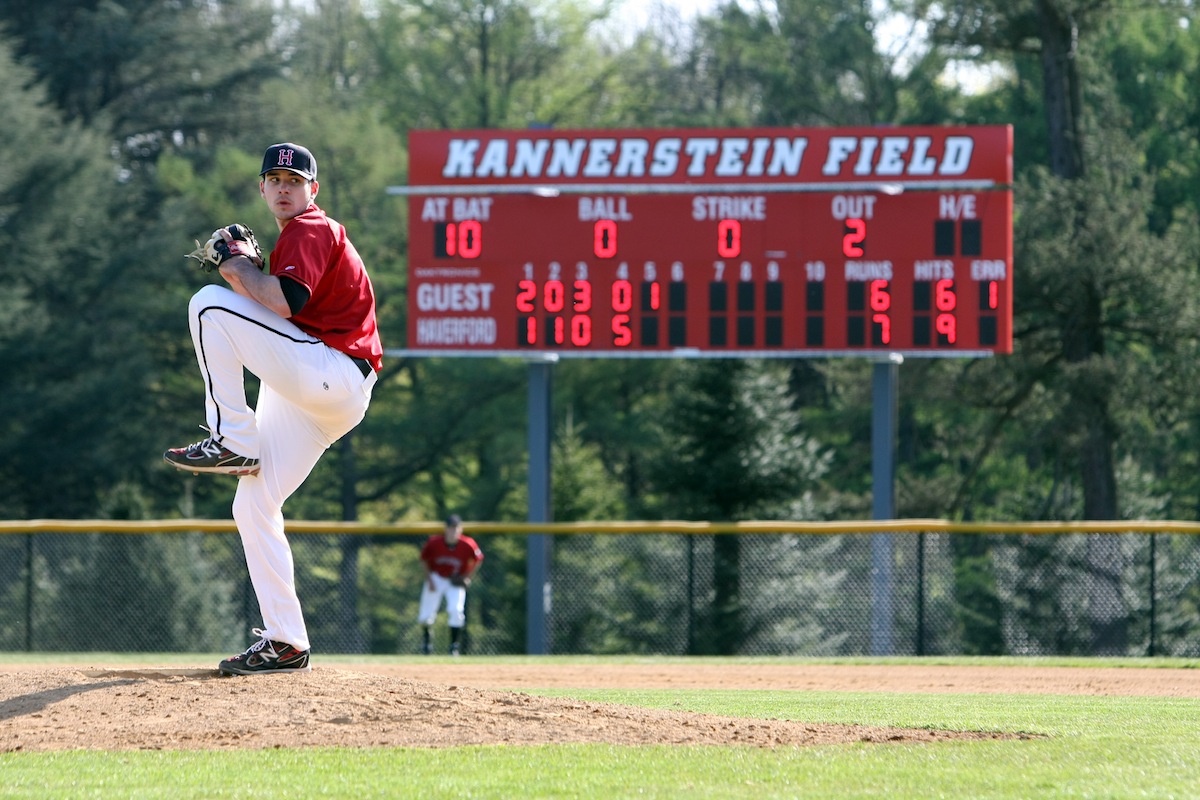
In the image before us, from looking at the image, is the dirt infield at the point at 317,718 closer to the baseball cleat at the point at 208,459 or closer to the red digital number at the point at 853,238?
the baseball cleat at the point at 208,459

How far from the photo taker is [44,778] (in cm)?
504

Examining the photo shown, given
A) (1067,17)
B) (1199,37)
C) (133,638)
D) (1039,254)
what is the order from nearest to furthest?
(133,638) < (1039,254) < (1067,17) < (1199,37)

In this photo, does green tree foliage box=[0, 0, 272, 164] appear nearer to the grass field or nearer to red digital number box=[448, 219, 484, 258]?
red digital number box=[448, 219, 484, 258]

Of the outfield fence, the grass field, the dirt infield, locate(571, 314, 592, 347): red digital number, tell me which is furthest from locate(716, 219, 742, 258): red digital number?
the grass field

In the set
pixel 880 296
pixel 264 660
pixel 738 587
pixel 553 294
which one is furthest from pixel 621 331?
pixel 264 660

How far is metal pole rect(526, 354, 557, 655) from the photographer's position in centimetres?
1770

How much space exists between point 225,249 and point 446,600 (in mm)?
10489

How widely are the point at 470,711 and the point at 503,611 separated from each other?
1544 centimetres

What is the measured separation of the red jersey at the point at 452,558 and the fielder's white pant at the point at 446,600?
95mm

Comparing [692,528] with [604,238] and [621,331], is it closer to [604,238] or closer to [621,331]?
[621,331]

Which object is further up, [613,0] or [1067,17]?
[613,0]

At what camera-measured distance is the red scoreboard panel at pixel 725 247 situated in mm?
16375

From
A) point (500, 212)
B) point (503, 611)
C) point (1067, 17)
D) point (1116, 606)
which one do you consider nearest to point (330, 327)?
point (500, 212)

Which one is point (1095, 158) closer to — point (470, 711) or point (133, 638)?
point (133, 638)
